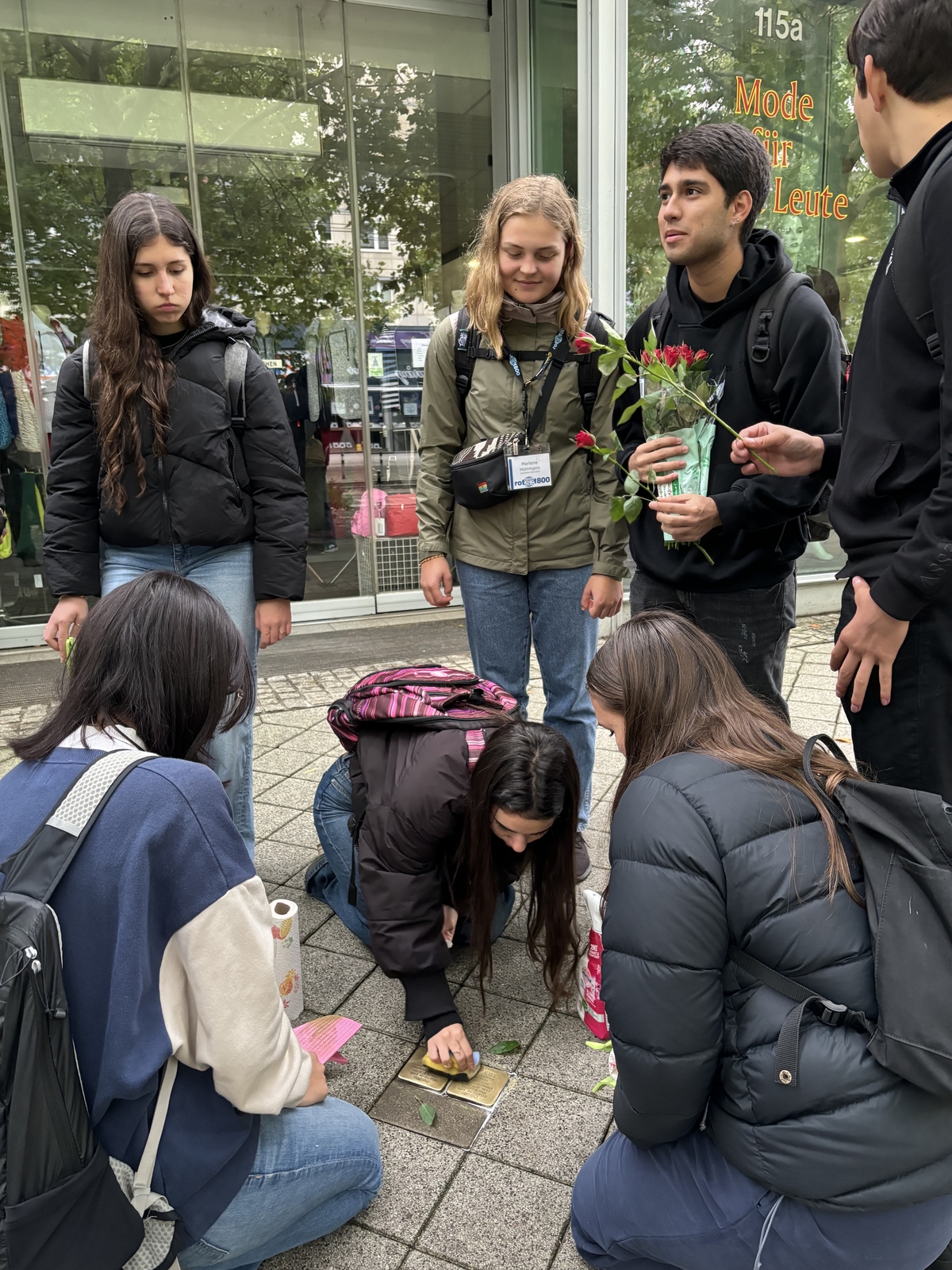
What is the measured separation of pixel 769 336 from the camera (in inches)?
92.3

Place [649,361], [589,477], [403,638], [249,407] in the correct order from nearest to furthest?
[649,361]
[249,407]
[589,477]
[403,638]

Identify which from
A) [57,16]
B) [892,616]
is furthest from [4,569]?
[892,616]

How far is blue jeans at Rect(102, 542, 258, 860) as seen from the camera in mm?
2719

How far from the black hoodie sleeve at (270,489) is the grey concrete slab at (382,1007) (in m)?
1.10

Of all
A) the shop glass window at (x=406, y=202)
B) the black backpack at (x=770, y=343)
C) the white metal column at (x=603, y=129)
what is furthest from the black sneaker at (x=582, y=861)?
the shop glass window at (x=406, y=202)

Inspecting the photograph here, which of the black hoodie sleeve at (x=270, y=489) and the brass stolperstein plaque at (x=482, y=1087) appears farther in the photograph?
the black hoodie sleeve at (x=270, y=489)

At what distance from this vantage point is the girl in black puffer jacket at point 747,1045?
4.65 feet

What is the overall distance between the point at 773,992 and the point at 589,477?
1.86 metres

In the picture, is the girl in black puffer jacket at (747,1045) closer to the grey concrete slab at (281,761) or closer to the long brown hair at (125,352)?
the long brown hair at (125,352)

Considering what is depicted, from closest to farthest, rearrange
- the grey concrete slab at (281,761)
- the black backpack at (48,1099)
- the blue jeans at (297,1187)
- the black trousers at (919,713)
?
the black backpack at (48,1099) → the blue jeans at (297,1187) → the black trousers at (919,713) → the grey concrete slab at (281,761)

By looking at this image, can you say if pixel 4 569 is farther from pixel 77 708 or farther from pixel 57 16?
pixel 77 708

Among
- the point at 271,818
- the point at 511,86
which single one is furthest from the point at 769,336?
the point at 511,86

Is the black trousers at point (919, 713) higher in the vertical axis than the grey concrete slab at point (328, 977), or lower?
higher

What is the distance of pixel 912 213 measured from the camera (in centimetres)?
170
